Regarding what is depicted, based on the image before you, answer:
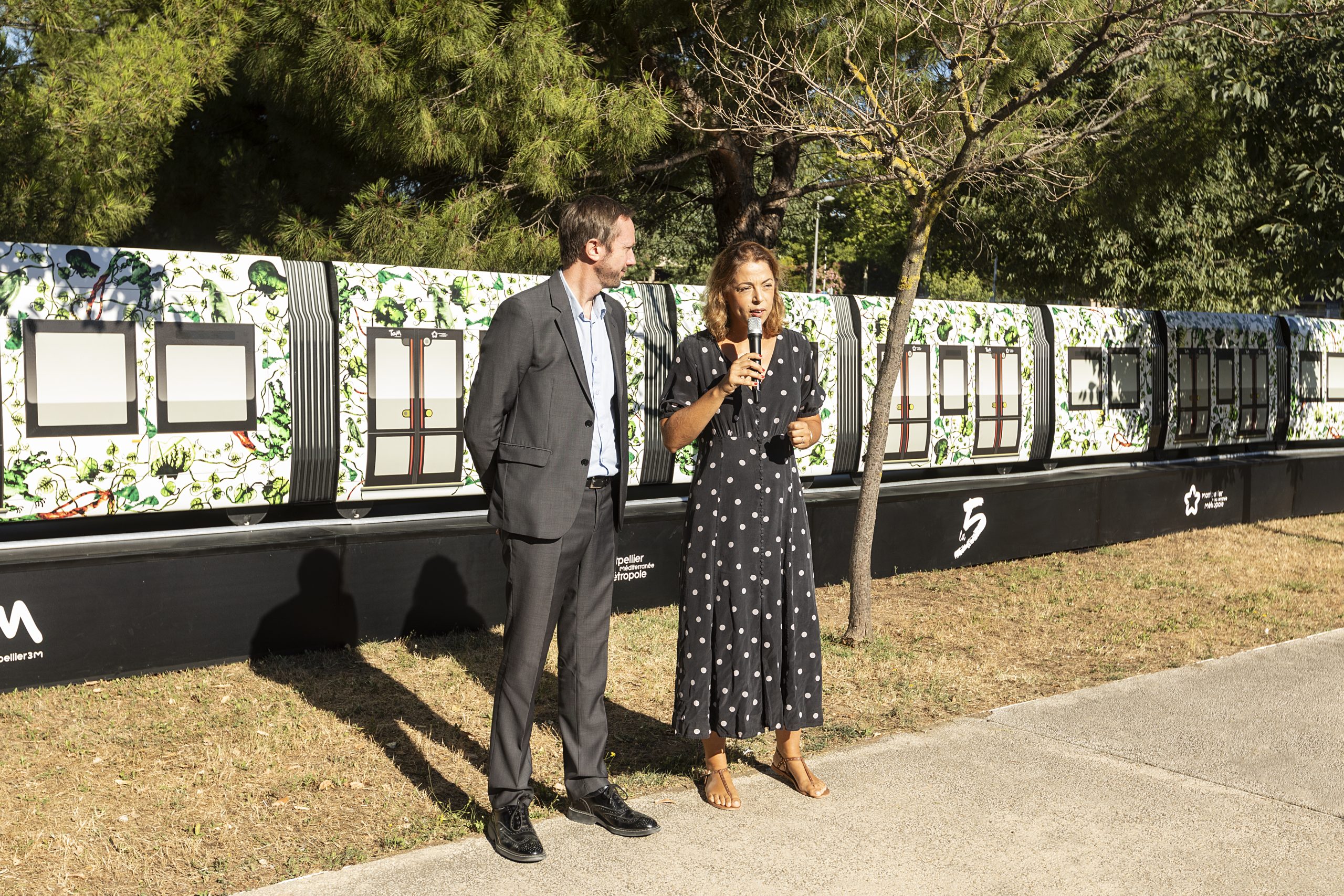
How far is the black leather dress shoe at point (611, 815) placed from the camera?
3.85 metres

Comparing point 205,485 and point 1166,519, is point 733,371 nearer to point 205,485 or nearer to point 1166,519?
point 205,485

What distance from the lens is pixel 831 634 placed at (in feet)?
22.8

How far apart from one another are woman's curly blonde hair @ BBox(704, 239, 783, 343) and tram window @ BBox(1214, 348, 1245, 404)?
8842mm

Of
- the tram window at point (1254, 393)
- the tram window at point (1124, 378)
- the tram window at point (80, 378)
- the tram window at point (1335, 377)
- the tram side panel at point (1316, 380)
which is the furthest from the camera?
the tram window at point (1335, 377)

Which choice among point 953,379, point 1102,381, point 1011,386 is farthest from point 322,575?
point 1102,381

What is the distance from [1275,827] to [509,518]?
264 cm

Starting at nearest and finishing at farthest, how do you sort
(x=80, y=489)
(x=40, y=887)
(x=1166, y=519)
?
(x=40, y=887)
(x=80, y=489)
(x=1166, y=519)

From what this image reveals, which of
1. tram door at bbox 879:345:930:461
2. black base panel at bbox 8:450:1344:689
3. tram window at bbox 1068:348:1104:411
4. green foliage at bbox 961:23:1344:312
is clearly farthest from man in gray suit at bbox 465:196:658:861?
tram window at bbox 1068:348:1104:411

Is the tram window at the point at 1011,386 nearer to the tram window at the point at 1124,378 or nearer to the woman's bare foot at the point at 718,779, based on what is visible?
the tram window at the point at 1124,378

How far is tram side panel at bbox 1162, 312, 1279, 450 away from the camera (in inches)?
444

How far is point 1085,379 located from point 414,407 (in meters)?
5.99

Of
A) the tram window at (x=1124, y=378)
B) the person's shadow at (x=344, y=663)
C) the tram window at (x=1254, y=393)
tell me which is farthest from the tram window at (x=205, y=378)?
the tram window at (x=1254, y=393)

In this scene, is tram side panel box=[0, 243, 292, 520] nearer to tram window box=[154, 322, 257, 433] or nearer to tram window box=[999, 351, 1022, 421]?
tram window box=[154, 322, 257, 433]

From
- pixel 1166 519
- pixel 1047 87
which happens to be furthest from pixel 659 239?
pixel 1047 87
